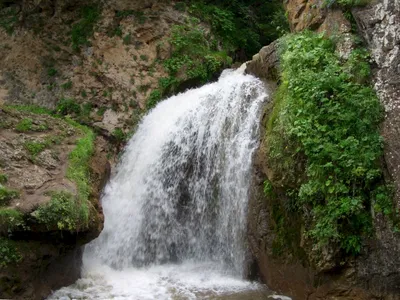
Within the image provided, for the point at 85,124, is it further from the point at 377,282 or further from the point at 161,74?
the point at 377,282

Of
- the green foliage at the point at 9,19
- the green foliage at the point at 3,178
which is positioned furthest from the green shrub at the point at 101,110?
the green foliage at the point at 3,178

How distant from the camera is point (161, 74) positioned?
12875 millimetres

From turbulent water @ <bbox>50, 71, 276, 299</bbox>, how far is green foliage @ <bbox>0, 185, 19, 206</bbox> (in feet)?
5.56

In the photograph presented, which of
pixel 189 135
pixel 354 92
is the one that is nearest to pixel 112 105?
A: pixel 189 135

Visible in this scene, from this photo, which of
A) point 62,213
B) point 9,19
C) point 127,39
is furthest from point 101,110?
point 62,213

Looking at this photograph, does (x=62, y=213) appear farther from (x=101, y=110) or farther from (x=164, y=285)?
(x=101, y=110)

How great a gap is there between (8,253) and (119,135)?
17.8 ft

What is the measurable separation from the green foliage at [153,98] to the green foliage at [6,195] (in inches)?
219

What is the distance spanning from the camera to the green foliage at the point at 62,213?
717 cm

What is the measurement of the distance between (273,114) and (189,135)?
2.29 metres

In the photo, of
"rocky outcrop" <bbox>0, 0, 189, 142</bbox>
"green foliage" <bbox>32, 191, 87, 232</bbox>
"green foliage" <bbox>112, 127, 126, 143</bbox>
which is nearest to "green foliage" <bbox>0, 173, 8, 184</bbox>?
"green foliage" <bbox>32, 191, 87, 232</bbox>

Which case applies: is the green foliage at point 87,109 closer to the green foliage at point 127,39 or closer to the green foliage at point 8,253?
the green foliage at point 127,39

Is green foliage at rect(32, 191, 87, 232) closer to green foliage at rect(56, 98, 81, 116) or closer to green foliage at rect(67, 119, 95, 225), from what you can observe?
green foliage at rect(67, 119, 95, 225)

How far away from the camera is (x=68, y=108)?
12578mm
